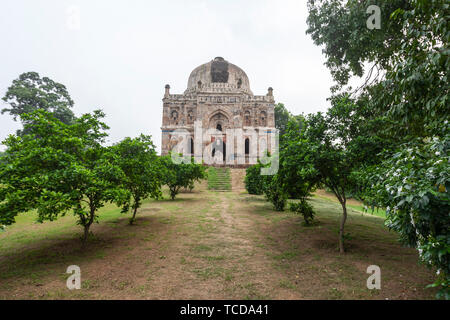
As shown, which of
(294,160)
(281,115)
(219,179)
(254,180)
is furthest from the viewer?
(281,115)

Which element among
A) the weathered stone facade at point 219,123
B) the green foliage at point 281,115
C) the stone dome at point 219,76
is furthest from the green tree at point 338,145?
the green foliage at point 281,115

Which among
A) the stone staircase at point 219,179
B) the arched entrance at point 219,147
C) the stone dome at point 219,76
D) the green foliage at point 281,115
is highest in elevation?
the stone dome at point 219,76

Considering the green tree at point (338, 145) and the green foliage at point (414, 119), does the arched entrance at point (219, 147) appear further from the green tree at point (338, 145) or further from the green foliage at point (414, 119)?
the green tree at point (338, 145)

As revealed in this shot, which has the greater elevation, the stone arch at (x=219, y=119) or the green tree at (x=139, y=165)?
the stone arch at (x=219, y=119)

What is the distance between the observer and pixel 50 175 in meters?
4.66

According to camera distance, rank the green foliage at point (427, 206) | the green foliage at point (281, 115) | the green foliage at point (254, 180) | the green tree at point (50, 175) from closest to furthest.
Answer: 1. the green foliage at point (427, 206)
2. the green tree at point (50, 175)
3. the green foliage at point (254, 180)
4. the green foliage at point (281, 115)

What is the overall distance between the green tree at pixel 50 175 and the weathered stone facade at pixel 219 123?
18.7 meters

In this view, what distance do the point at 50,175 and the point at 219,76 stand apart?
26.4 metres

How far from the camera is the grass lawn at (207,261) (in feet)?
12.8

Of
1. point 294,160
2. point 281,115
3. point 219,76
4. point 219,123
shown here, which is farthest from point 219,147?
point 294,160

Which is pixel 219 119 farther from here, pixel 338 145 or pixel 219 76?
pixel 338 145

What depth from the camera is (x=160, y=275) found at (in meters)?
4.52

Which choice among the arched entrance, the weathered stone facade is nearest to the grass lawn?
the weathered stone facade
